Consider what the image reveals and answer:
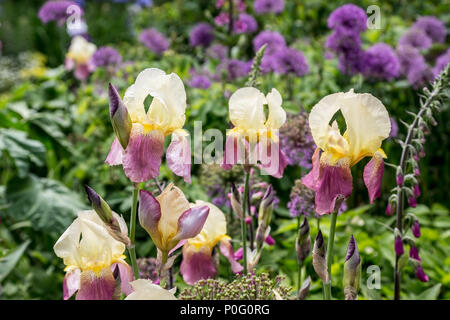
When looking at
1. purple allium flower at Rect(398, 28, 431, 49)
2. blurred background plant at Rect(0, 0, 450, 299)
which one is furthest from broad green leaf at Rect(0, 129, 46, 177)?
purple allium flower at Rect(398, 28, 431, 49)

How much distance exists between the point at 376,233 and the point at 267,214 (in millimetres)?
1176

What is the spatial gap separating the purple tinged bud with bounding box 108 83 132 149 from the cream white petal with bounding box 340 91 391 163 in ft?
1.41

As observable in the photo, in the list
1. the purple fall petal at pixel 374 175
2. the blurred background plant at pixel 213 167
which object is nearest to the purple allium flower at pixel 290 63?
the blurred background plant at pixel 213 167

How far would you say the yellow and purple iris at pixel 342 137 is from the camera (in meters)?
1.10

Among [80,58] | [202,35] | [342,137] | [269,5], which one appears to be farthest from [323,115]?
[80,58]

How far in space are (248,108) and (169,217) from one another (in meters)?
0.35

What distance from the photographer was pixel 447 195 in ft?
10.3

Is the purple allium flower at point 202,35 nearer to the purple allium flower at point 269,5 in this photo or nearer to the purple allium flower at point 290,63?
the purple allium flower at point 269,5

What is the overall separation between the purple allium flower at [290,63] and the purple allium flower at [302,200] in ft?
4.11

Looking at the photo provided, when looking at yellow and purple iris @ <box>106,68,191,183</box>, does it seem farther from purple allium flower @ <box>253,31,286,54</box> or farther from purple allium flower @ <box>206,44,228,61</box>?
purple allium flower @ <box>206,44,228,61</box>

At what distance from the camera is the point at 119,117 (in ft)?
3.46

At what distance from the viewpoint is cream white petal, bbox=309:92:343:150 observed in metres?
1.11

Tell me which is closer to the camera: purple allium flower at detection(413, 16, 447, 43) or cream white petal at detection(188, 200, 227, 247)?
cream white petal at detection(188, 200, 227, 247)
